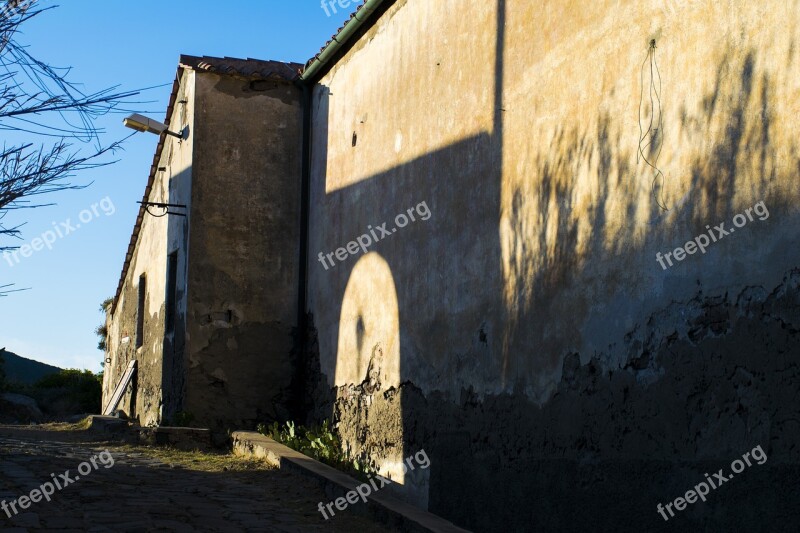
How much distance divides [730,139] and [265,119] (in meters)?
7.95

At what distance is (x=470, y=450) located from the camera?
263 inches

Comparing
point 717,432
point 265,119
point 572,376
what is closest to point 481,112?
point 572,376

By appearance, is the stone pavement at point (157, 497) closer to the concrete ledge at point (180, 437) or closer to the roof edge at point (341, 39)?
the concrete ledge at point (180, 437)

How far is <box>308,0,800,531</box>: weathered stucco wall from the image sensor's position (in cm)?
421

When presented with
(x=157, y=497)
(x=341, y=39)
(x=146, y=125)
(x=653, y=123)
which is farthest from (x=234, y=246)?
(x=653, y=123)

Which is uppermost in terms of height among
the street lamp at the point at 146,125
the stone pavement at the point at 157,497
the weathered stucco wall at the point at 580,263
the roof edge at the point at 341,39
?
the roof edge at the point at 341,39

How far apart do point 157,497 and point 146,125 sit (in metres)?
6.53

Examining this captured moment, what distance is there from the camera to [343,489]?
6777mm

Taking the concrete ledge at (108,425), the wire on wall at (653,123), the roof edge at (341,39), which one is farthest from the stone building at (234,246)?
the wire on wall at (653,123)

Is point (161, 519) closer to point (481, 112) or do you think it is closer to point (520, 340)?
point (520, 340)

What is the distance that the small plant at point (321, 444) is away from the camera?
29.0 feet

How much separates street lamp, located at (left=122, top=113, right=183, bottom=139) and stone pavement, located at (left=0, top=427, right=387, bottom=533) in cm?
449

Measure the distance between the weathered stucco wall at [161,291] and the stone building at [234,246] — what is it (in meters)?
0.05

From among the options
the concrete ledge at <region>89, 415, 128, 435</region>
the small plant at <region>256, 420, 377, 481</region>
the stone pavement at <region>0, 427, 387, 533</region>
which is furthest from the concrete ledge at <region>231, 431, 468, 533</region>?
the concrete ledge at <region>89, 415, 128, 435</region>
